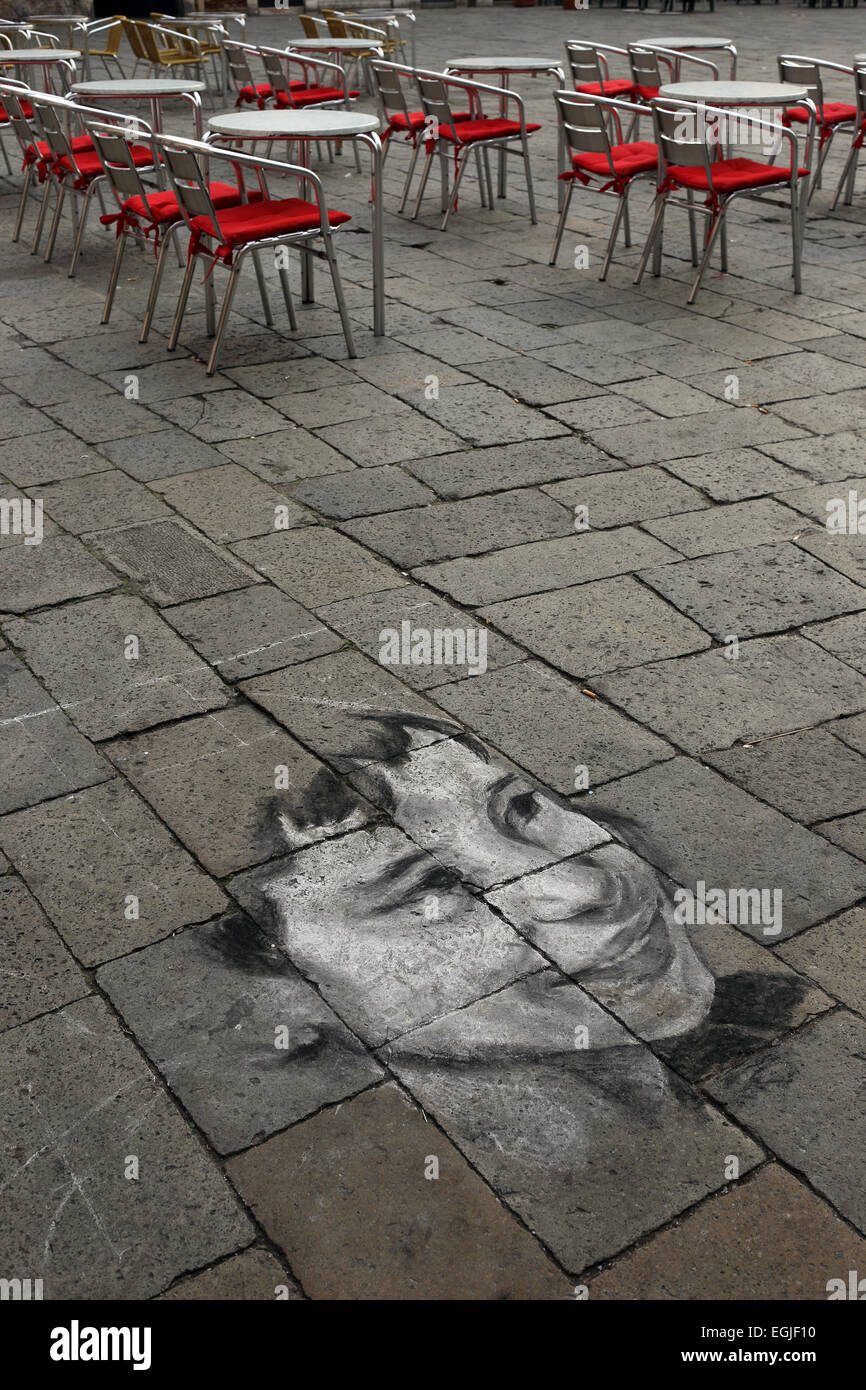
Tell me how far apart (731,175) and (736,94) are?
734 millimetres

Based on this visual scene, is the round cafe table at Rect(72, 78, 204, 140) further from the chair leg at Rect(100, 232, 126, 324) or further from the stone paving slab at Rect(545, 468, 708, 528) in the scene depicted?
the stone paving slab at Rect(545, 468, 708, 528)

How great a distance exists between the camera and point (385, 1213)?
1980mm

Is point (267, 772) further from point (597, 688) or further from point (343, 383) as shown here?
point (343, 383)

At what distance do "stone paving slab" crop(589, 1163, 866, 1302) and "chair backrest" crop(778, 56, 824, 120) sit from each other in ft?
23.8

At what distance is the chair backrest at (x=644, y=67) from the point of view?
808cm

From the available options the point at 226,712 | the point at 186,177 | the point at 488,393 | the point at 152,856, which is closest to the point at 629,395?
the point at 488,393

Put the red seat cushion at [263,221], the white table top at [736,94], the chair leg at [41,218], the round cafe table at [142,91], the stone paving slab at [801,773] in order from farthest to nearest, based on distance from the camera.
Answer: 1. the chair leg at [41,218]
2. the round cafe table at [142,91]
3. the white table top at [736,94]
4. the red seat cushion at [263,221]
5. the stone paving slab at [801,773]

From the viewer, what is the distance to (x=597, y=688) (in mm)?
3324

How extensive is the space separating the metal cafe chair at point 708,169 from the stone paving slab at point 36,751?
4.17 meters

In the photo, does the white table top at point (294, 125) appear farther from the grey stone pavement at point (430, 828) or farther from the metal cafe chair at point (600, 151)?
the metal cafe chair at point (600, 151)

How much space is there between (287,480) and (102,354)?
168 cm

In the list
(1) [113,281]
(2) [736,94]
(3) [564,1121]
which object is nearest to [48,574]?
(3) [564,1121]

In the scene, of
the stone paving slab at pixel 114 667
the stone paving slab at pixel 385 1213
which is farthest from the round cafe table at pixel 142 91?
the stone paving slab at pixel 385 1213

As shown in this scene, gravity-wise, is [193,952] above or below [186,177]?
below
